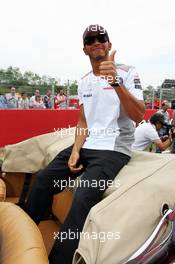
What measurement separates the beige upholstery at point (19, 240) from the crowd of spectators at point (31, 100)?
6521mm

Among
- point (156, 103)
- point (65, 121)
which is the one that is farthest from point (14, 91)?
point (156, 103)

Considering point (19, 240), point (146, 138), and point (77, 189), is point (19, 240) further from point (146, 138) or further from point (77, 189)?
point (146, 138)

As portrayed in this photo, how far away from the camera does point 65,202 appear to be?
259 centimetres

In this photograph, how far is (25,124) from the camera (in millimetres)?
5020

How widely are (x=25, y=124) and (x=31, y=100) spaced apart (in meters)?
4.12

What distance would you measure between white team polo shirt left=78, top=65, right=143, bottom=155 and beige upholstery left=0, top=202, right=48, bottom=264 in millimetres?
579

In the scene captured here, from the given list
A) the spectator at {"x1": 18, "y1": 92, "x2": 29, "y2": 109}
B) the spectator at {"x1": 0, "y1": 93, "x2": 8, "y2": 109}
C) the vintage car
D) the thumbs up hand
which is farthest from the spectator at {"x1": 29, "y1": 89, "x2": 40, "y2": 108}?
the thumbs up hand

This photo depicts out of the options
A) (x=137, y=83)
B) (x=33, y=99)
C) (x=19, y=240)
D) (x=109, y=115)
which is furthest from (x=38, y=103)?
(x=19, y=240)

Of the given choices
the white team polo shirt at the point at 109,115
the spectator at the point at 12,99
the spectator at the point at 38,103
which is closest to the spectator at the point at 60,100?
the spectator at the point at 38,103

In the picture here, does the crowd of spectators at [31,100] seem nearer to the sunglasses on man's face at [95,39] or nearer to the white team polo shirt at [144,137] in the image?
the white team polo shirt at [144,137]

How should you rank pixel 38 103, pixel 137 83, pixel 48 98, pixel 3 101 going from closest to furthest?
pixel 137 83
pixel 3 101
pixel 48 98
pixel 38 103

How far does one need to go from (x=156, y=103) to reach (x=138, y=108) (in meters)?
9.92

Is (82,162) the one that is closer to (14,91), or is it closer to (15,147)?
(15,147)

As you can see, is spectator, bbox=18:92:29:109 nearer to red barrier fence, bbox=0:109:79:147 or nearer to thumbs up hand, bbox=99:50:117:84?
red barrier fence, bbox=0:109:79:147
